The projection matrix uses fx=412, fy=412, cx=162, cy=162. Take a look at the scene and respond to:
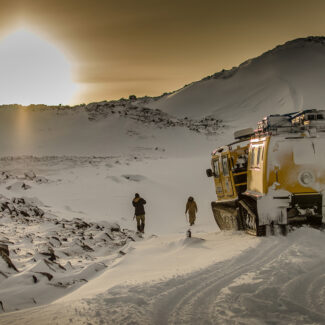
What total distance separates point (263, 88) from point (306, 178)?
8181cm

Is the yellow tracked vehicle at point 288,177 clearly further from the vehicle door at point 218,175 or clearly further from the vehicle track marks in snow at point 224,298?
the vehicle door at point 218,175

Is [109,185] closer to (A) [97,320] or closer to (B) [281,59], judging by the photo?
(A) [97,320]

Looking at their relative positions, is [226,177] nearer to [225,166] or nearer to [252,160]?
[225,166]

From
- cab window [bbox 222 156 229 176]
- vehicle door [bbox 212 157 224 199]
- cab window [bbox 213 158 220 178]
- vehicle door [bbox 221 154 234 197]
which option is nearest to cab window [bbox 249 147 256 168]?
vehicle door [bbox 221 154 234 197]

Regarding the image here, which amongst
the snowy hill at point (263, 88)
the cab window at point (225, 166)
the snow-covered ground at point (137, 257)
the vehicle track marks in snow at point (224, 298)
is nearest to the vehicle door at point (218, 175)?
the cab window at point (225, 166)

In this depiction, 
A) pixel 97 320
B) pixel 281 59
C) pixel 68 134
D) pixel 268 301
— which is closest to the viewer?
pixel 97 320

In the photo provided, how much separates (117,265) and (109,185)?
16993 mm

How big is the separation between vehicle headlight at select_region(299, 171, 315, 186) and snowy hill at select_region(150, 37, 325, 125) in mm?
57149

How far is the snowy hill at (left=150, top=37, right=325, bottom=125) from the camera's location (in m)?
73.1

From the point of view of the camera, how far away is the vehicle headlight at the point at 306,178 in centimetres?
897

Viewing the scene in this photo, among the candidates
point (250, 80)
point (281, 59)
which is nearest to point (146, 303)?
point (250, 80)

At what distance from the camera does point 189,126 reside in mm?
57094

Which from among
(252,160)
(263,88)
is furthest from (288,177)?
(263,88)

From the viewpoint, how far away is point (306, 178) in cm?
898
